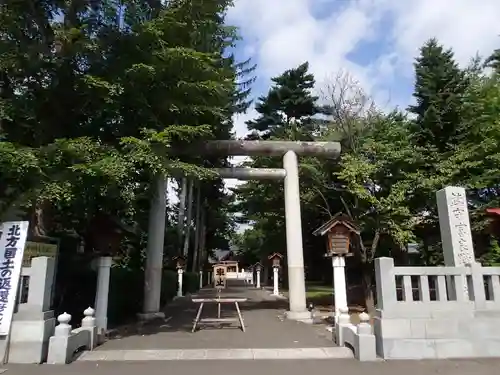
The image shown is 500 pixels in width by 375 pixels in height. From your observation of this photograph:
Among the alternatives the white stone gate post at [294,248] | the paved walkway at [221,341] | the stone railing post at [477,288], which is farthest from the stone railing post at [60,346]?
the white stone gate post at [294,248]

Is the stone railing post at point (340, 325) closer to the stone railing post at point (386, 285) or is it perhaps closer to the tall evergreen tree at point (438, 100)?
the stone railing post at point (386, 285)

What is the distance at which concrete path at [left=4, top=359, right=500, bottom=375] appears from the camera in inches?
248

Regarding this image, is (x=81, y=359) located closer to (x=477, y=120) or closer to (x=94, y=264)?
(x=94, y=264)

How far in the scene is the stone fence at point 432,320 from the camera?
23.1ft

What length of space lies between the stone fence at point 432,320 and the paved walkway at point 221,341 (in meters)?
1.04

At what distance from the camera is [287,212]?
14.3 meters

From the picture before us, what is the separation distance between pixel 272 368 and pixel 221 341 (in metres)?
2.77

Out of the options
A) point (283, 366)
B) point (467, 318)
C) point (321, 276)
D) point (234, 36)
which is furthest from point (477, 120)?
point (321, 276)

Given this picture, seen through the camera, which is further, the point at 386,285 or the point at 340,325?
the point at 340,325

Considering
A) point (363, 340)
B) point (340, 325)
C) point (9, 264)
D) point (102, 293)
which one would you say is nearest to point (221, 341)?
point (340, 325)

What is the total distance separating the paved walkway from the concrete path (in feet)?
1.65

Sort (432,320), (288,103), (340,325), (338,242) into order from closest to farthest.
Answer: (432,320), (340,325), (338,242), (288,103)

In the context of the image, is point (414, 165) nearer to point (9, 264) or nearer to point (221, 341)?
point (221, 341)

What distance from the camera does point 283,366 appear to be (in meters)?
6.75
